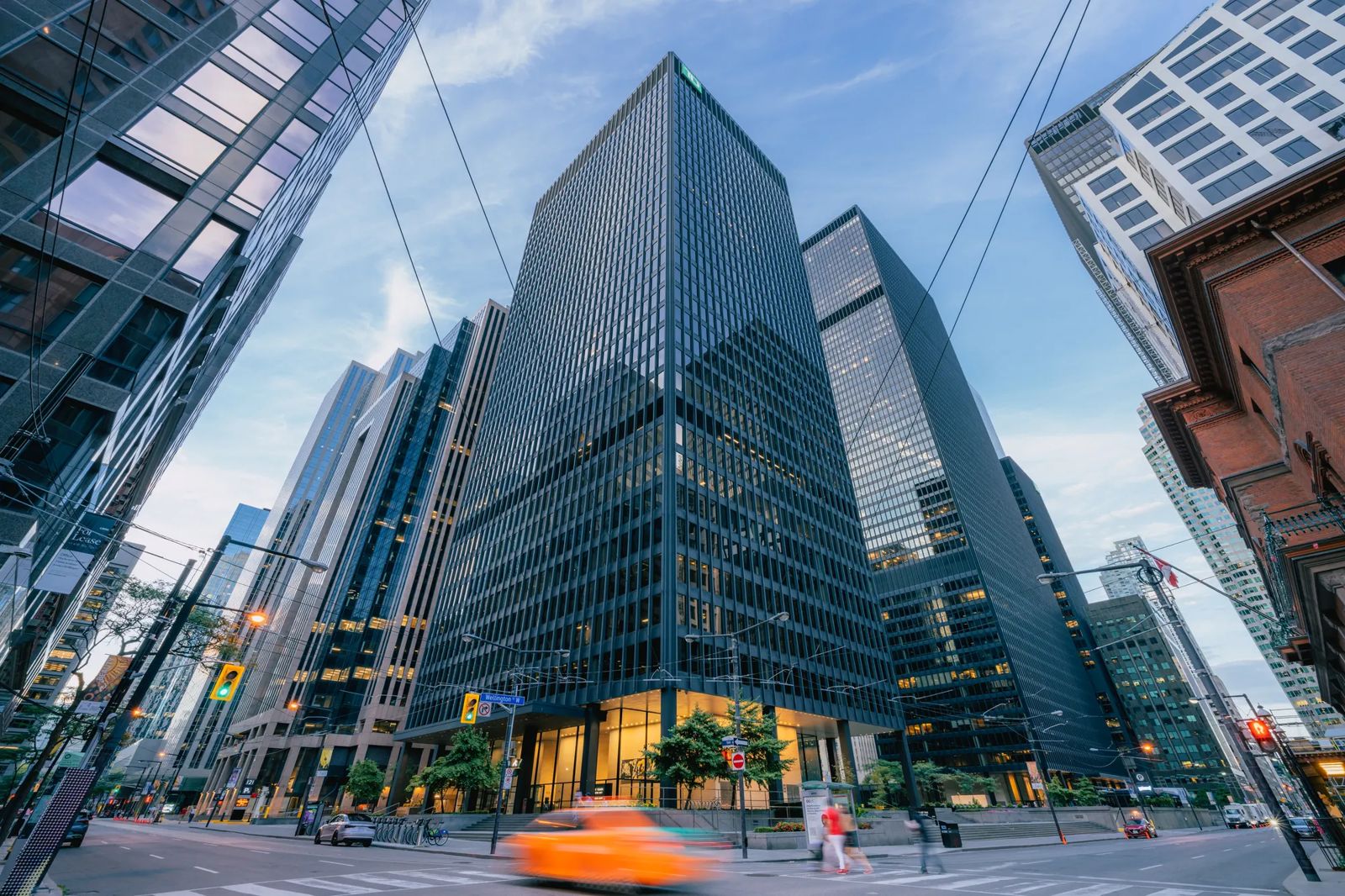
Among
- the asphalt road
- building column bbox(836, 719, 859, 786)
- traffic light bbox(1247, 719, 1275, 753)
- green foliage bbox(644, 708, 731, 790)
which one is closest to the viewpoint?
the asphalt road

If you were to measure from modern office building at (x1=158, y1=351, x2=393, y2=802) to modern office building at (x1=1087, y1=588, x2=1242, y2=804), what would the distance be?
187 m

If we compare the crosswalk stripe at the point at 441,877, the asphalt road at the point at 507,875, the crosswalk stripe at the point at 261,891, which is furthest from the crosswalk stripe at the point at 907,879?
the crosswalk stripe at the point at 261,891

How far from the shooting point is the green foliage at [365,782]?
6444 centimetres

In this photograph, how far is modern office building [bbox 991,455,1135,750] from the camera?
14925 centimetres

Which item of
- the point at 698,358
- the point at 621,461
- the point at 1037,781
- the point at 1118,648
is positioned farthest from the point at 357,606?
the point at 1118,648

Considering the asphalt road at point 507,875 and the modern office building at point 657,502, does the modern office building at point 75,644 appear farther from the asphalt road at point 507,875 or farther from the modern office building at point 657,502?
the modern office building at point 657,502

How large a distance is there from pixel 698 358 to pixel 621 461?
48.5ft

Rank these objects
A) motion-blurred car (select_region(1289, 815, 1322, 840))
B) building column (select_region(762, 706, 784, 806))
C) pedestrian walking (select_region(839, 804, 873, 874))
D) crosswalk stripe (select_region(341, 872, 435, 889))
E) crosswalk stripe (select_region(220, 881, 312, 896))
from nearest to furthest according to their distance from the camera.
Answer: crosswalk stripe (select_region(220, 881, 312, 896)), crosswalk stripe (select_region(341, 872, 435, 889)), pedestrian walking (select_region(839, 804, 873, 874)), motion-blurred car (select_region(1289, 815, 1322, 840)), building column (select_region(762, 706, 784, 806))

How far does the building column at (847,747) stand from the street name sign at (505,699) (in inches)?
1474

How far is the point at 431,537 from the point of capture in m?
105

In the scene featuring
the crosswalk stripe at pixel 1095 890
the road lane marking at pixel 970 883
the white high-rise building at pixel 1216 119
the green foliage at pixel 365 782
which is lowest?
the crosswalk stripe at pixel 1095 890

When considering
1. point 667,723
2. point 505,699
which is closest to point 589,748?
point 667,723

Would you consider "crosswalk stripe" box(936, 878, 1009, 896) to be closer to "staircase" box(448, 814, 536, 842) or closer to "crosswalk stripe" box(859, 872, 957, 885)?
"crosswalk stripe" box(859, 872, 957, 885)

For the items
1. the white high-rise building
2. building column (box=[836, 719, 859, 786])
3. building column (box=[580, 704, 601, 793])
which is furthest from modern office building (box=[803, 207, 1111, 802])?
building column (box=[580, 704, 601, 793])
